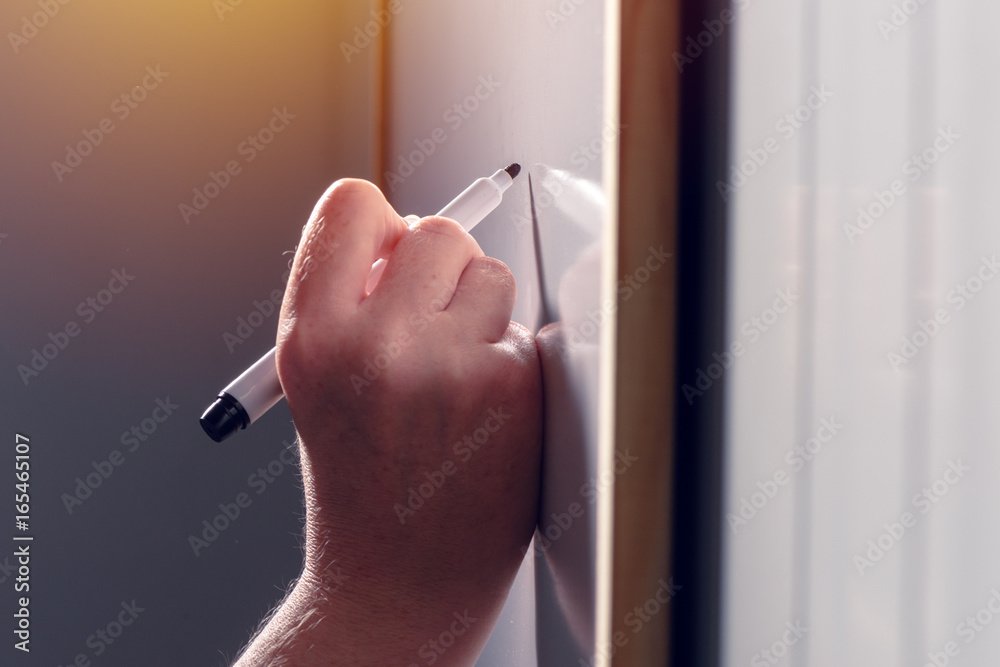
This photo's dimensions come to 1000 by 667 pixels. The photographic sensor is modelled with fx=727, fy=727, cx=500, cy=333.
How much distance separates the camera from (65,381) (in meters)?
0.76

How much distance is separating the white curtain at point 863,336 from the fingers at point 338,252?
0.19m

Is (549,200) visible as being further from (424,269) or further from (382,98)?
(382,98)

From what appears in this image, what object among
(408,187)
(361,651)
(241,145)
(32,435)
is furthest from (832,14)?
(32,435)

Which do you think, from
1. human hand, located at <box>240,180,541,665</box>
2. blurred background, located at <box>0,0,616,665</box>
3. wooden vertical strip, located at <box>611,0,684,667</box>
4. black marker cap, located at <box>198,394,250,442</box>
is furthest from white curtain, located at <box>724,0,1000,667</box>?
blurred background, located at <box>0,0,616,665</box>

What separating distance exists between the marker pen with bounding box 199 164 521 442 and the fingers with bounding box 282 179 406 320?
0.14ft

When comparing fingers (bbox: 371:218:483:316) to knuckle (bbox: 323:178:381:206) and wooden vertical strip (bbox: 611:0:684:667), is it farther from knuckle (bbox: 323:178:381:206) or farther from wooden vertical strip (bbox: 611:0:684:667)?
wooden vertical strip (bbox: 611:0:684:667)

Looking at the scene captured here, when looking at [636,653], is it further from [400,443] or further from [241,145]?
[241,145]

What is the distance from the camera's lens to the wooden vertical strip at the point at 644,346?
0.24 metres

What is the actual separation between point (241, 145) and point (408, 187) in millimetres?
220

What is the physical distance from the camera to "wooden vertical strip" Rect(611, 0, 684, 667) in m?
0.24

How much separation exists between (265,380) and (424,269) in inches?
5.1

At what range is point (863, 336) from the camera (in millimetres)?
165

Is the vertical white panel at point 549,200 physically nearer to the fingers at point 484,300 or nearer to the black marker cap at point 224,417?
the fingers at point 484,300

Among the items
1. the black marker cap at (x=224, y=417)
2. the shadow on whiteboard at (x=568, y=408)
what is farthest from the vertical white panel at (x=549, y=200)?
the black marker cap at (x=224, y=417)
